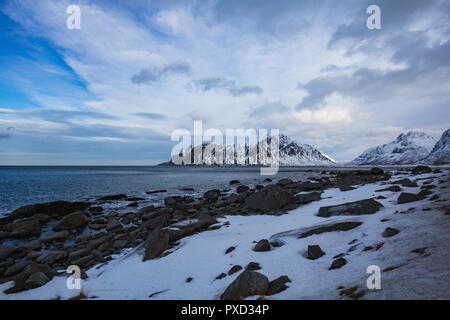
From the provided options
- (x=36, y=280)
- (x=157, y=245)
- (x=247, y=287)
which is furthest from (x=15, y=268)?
(x=247, y=287)

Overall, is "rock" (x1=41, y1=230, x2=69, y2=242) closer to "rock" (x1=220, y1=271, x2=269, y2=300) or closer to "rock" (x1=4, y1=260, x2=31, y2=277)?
"rock" (x1=4, y1=260, x2=31, y2=277)

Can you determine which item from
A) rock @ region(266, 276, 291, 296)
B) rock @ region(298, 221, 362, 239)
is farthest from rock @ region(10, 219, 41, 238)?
rock @ region(298, 221, 362, 239)

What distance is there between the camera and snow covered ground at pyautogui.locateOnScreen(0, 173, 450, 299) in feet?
15.5

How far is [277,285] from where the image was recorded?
19.1 feet

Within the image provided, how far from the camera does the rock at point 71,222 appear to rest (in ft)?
59.9

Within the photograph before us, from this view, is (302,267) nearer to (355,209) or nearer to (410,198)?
(355,209)

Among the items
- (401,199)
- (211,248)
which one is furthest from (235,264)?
(401,199)

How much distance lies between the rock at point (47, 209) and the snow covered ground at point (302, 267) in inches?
720

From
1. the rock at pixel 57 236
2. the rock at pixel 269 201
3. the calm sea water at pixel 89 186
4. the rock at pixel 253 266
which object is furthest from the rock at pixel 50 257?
the calm sea water at pixel 89 186

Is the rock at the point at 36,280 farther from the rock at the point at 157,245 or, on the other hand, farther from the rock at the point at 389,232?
the rock at the point at 389,232
